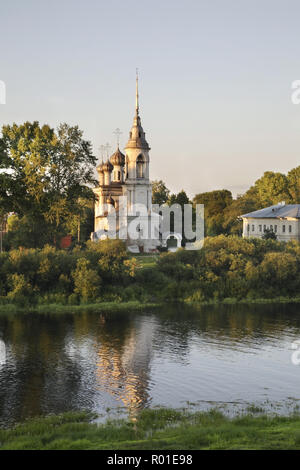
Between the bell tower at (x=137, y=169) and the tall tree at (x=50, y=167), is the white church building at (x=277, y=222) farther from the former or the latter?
the tall tree at (x=50, y=167)

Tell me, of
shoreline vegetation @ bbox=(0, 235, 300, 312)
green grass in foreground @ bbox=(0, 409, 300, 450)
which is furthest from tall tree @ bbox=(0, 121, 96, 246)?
green grass in foreground @ bbox=(0, 409, 300, 450)

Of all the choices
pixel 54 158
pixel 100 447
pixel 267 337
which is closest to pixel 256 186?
pixel 54 158

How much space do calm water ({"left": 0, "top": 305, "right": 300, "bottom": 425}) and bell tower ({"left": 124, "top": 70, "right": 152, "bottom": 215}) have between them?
3442 centimetres

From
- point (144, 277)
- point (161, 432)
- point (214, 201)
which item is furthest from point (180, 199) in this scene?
point (161, 432)

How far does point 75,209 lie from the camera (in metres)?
42.1

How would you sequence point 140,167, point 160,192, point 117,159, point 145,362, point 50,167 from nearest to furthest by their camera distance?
point 145,362 < point 50,167 < point 140,167 < point 117,159 < point 160,192

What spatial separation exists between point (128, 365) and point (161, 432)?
34.8 feet

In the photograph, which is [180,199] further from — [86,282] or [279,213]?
[86,282]

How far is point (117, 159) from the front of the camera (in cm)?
8338

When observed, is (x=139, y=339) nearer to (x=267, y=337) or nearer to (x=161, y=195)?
(x=267, y=337)

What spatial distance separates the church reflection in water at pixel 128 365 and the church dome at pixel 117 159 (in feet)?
151

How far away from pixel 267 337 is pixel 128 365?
9.92 m

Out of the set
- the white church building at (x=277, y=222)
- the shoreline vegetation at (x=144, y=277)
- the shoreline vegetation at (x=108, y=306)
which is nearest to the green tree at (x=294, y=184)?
the white church building at (x=277, y=222)

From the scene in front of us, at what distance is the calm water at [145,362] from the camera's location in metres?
23.5
